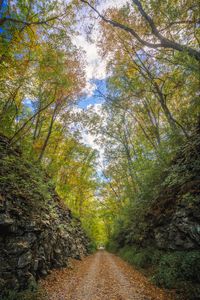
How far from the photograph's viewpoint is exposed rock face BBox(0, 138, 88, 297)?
5.48 m

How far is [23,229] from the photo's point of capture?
20.6 feet

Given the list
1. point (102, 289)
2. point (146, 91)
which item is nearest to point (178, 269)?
point (102, 289)

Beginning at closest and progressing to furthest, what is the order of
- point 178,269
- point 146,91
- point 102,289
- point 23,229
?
point 178,269
point 23,229
point 102,289
point 146,91

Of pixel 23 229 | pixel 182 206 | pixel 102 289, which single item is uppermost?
pixel 182 206

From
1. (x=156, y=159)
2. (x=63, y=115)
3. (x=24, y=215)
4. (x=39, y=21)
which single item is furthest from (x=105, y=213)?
(x=39, y=21)

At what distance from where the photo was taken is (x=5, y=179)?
22.3ft

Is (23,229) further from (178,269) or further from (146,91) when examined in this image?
(146,91)

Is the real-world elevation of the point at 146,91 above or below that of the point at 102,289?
above

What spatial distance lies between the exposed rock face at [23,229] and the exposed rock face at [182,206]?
5.07 m

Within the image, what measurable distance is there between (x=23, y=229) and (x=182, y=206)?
5.96 metres

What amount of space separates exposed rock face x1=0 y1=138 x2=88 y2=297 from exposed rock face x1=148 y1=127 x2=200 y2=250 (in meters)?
5.07

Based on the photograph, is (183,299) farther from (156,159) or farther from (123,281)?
(156,159)

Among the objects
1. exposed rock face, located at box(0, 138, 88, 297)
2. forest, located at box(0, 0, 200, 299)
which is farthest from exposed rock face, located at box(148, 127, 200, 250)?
exposed rock face, located at box(0, 138, 88, 297)

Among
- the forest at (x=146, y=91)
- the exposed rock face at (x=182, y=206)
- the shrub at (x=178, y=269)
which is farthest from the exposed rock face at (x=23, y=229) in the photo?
the exposed rock face at (x=182, y=206)
